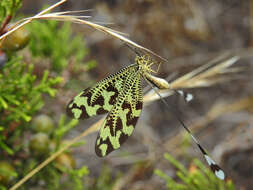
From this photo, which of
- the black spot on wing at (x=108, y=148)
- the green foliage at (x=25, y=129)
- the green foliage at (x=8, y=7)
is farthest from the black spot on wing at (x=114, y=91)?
the green foliage at (x=8, y=7)

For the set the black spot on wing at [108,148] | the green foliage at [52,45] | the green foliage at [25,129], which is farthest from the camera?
the green foliage at [52,45]

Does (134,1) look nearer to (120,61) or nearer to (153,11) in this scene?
(153,11)

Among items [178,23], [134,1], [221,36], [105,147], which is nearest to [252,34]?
[221,36]

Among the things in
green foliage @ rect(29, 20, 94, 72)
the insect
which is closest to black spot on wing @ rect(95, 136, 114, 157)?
the insect

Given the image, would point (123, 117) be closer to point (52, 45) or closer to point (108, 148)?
point (108, 148)

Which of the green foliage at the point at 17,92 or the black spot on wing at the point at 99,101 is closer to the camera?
the black spot on wing at the point at 99,101

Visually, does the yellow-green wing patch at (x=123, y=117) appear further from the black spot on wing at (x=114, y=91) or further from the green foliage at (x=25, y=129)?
the green foliage at (x=25, y=129)

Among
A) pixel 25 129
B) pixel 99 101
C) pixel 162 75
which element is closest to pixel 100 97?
pixel 99 101
